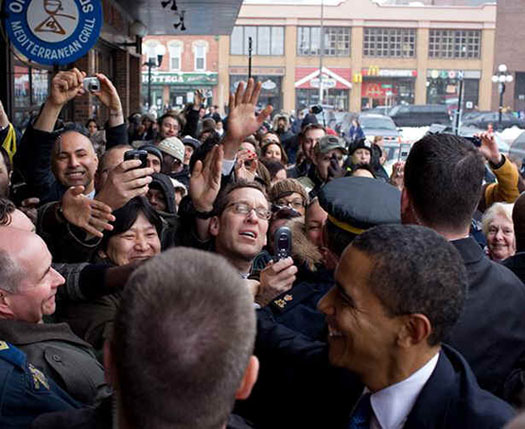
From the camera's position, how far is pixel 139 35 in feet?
59.0

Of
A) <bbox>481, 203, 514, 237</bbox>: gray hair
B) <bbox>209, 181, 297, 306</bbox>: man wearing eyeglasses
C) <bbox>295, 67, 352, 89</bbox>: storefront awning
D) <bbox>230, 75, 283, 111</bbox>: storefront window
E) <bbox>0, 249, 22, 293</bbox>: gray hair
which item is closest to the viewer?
<bbox>0, 249, 22, 293</bbox>: gray hair

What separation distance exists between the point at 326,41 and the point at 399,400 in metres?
60.9

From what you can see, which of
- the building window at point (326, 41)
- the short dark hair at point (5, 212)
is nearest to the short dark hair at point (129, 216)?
the short dark hair at point (5, 212)

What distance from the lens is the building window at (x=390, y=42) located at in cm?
6138

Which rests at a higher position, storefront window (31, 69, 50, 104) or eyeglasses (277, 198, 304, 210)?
storefront window (31, 69, 50, 104)

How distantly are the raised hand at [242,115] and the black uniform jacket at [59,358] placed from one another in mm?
2018

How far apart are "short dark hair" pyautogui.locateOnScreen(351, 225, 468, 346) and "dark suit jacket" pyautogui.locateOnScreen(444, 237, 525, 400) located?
0.45 metres

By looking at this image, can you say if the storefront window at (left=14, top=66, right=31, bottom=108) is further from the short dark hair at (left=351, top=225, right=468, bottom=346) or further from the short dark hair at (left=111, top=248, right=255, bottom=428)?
the short dark hair at (left=111, top=248, right=255, bottom=428)

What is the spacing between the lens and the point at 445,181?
113 inches

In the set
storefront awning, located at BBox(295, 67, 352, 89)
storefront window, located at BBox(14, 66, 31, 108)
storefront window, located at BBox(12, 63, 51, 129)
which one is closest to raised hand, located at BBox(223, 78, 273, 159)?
storefront window, located at BBox(12, 63, 51, 129)

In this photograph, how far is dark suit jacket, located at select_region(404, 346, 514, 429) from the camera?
1980 millimetres

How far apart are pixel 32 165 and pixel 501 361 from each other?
9.75 ft

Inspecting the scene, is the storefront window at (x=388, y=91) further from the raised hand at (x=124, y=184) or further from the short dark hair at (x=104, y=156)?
the raised hand at (x=124, y=184)

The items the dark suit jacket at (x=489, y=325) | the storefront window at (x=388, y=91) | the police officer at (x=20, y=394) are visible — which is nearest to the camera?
the police officer at (x=20, y=394)
